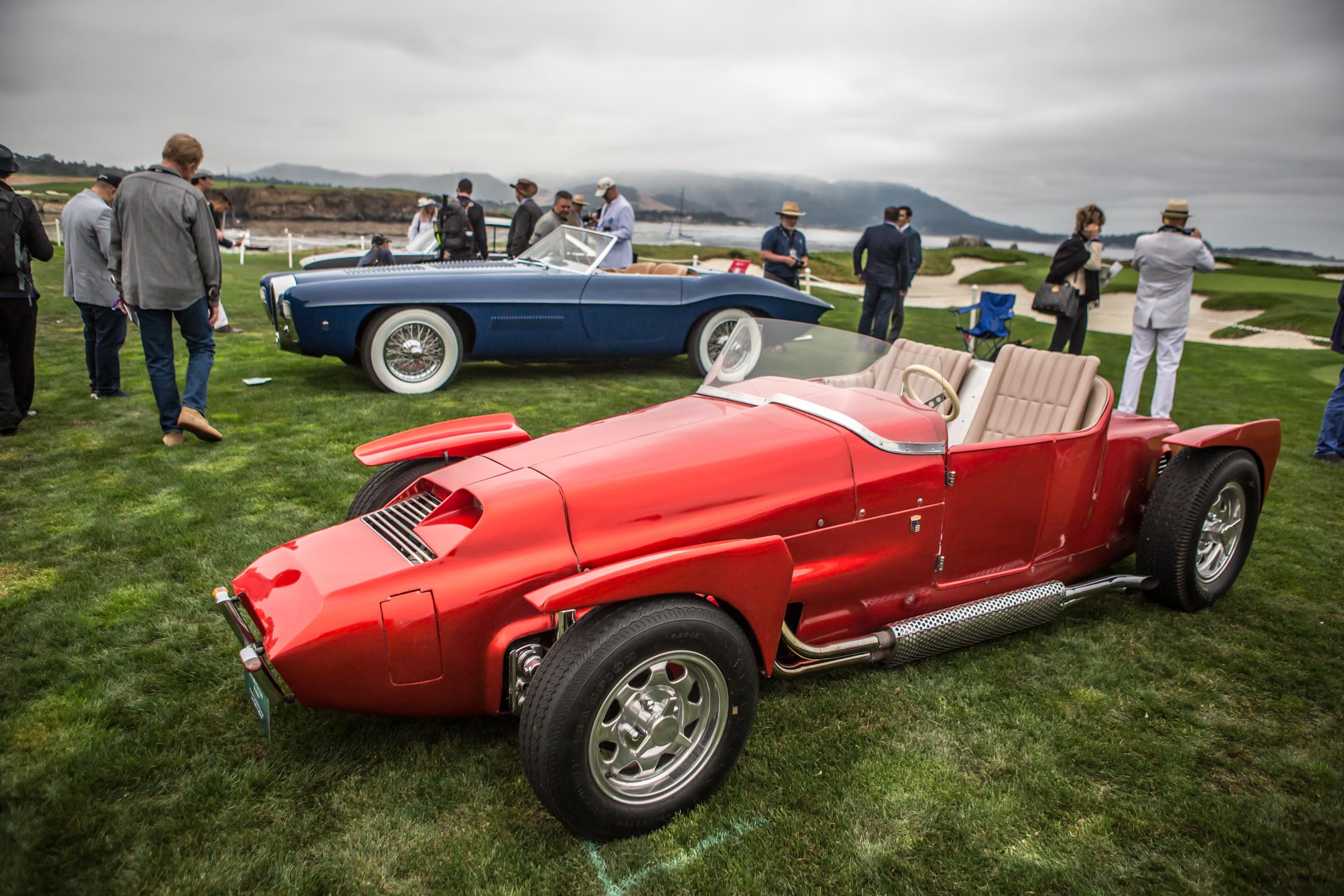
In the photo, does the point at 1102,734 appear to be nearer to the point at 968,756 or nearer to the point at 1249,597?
the point at 968,756

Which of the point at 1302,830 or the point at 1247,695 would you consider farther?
the point at 1247,695

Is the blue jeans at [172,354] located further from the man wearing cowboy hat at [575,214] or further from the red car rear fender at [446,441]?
the man wearing cowboy hat at [575,214]

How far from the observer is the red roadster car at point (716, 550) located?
2104mm

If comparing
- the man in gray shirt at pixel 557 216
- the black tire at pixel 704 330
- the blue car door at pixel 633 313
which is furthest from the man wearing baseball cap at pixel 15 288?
the black tire at pixel 704 330

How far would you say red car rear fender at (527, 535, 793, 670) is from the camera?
2021mm

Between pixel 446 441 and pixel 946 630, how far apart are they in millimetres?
2073

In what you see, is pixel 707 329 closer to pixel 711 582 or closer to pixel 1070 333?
pixel 1070 333

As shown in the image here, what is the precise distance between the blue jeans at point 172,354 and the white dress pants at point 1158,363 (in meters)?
7.37

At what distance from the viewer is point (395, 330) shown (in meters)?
7.05

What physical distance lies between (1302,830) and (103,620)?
Result: 4214 mm

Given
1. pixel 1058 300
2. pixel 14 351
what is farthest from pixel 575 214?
pixel 14 351

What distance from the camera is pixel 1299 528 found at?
15.8 feet

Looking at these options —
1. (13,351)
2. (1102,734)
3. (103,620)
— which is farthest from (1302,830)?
(13,351)

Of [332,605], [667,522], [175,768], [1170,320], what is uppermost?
[1170,320]
